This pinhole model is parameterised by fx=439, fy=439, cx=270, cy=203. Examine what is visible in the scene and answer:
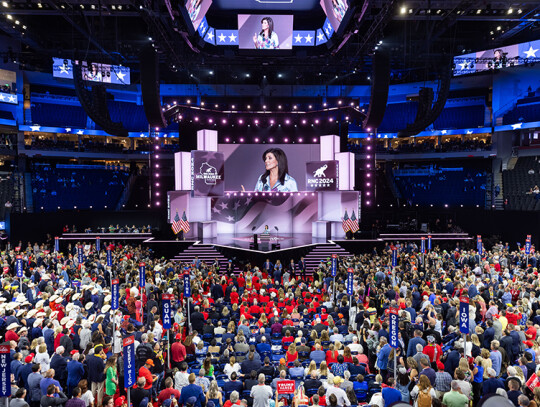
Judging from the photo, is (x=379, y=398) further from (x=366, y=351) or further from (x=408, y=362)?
(x=366, y=351)

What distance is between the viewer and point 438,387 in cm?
742

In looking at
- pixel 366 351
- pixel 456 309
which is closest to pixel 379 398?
pixel 366 351

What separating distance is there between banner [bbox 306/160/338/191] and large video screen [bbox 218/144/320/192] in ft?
4.77

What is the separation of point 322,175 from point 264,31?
9.14 m

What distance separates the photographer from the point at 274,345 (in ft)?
33.6

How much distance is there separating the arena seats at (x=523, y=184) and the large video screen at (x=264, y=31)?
19416mm

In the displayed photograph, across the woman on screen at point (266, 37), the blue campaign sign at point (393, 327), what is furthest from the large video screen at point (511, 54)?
the blue campaign sign at point (393, 327)

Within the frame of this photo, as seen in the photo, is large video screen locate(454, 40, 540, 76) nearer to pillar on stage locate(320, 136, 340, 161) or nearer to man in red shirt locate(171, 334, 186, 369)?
pillar on stage locate(320, 136, 340, 161)

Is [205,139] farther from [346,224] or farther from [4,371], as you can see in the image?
[4,371]

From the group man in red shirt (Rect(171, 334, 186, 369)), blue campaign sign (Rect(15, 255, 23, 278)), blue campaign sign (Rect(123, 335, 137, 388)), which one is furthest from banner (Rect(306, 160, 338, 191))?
blue campaign sign (Rect(123, 335, 137, 388))

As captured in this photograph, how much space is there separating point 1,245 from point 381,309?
2540 cm

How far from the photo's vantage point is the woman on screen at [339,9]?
18.5m

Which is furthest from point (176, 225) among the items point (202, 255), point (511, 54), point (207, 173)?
point (511, 54)

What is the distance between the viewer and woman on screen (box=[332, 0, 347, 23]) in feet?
60.6
